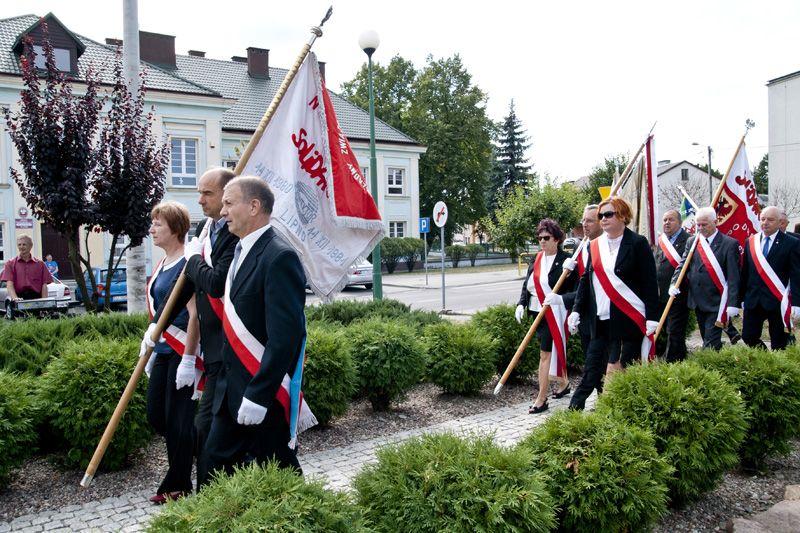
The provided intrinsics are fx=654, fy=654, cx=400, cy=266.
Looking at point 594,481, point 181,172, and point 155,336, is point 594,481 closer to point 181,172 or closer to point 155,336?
point 155,336

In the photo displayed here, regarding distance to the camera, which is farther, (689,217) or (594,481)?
(689,217)

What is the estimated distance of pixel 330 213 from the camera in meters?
4.99

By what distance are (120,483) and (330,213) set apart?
8.11 ft

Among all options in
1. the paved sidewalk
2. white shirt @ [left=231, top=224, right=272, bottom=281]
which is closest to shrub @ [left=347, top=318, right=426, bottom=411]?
the paved sidewalk

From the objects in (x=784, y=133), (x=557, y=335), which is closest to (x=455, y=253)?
(x=784, y=133)

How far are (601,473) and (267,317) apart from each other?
1.84 metres

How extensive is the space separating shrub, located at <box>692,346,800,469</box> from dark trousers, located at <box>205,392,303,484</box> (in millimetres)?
3257

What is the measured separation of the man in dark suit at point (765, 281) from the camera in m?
7.42

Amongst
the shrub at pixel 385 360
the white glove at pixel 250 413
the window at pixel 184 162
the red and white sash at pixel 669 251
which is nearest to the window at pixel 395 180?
the window at pixel 184 162

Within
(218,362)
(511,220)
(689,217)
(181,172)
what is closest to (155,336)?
(218,362)

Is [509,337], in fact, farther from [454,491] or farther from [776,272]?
[454,491]

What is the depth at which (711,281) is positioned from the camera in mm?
7625

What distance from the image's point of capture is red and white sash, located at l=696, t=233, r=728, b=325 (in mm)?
7514

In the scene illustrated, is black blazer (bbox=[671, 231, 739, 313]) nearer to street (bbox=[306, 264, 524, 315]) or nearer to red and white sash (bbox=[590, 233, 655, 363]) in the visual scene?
red and white sash (bbox=[590, 233, 655, 363])
